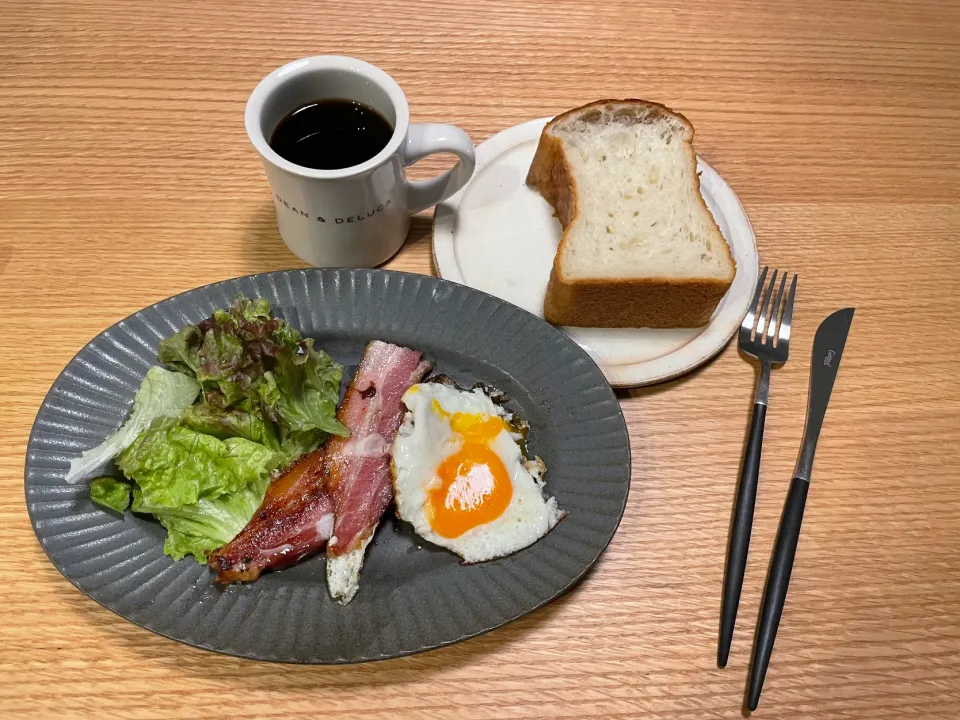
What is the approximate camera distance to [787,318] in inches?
67.3

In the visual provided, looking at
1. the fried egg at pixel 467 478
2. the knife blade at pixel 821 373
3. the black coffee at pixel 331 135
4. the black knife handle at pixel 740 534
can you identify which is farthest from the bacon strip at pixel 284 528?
the knife blade at pixel 821 373

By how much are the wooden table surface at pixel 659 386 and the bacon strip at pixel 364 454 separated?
0.71ft

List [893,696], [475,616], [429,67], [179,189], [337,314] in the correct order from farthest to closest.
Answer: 1. [429,67]
2. [179,189]
3. [337,314]
4. [893,696]
5. [475,616]

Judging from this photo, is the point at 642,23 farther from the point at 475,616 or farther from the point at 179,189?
the point at 475,616

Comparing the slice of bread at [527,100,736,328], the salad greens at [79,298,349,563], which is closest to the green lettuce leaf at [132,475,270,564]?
the salad greens at [79,298,349,563]

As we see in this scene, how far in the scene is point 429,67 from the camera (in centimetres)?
208

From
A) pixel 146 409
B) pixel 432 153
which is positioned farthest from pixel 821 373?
pixel 146 409

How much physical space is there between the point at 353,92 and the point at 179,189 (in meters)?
0.60

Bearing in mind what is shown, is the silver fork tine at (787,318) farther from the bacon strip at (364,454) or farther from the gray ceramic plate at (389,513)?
the bacon strip at (364,454)

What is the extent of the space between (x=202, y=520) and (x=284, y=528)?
0.16m

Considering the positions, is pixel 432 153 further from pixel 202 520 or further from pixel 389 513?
pixel 202 520

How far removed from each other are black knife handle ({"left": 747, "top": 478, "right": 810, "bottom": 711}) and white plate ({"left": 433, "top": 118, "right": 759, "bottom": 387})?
37cm

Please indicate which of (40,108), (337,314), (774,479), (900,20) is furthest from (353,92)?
(900,20)

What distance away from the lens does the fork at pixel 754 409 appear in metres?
1.39
